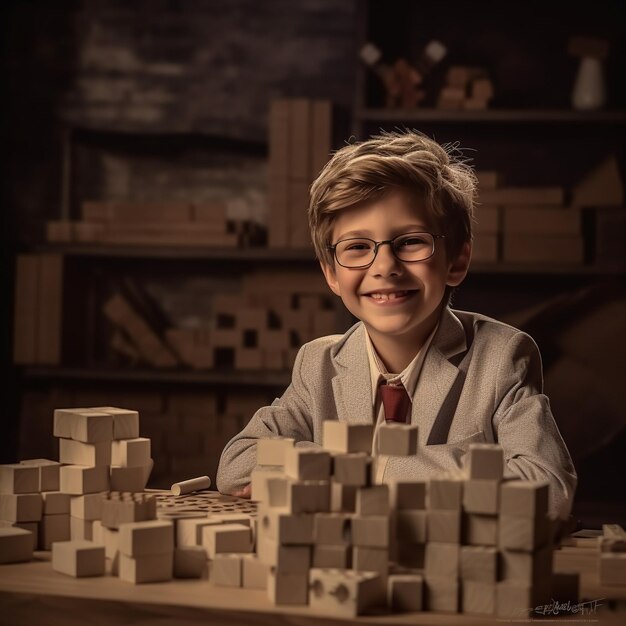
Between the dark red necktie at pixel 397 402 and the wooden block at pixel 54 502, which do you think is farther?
the dark red necktie at pixel 397 402

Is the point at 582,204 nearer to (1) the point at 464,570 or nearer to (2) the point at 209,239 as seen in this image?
(2) the point at 209,239

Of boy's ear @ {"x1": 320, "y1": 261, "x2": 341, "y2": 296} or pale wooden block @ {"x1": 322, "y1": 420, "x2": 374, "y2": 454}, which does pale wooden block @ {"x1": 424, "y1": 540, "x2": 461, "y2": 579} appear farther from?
boy's ear @ {"x1": 320, "y1": 261, "x2": 341, "y2": 296}

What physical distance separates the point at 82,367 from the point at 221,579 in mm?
3085

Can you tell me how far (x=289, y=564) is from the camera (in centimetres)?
135

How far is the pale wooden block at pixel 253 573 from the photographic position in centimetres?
141

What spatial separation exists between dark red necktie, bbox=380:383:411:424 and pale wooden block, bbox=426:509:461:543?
2.55ft

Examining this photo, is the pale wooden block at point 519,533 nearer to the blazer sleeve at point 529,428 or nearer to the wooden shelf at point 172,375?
the blazer sleeve at point 529,428

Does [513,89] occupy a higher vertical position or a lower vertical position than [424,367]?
higher

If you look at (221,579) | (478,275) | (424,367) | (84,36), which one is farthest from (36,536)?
(84,36)

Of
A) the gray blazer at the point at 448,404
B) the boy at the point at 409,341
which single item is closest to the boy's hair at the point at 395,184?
the boy at the point at 409,341

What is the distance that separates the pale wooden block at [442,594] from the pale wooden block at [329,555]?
0.35 feet

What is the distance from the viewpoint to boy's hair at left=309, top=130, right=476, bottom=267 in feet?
6.64

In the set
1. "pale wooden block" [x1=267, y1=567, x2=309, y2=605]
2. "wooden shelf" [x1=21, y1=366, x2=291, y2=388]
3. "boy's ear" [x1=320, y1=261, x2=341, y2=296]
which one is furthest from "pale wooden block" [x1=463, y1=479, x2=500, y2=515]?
"wooden shelf" [x1=21, y1=366, x2=291, y2=388]

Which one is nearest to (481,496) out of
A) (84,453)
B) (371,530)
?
(371,530)
